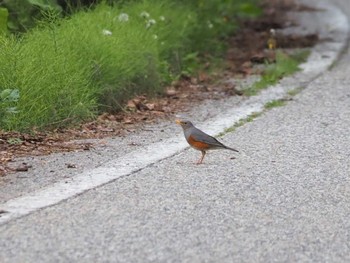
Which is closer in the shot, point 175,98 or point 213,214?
point 213,214

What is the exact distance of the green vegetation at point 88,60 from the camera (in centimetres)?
820

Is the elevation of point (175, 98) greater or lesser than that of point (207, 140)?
lesser

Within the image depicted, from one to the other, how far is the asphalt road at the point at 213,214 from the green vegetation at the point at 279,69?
3.02 metres

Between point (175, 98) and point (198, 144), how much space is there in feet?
10.5

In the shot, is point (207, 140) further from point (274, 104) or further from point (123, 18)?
point (123, 18)

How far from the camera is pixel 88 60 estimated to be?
363 inches

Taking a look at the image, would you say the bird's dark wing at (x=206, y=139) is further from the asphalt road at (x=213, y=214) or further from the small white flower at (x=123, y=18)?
the small white flower at (x=123, y=18)

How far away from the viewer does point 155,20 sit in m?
11.6

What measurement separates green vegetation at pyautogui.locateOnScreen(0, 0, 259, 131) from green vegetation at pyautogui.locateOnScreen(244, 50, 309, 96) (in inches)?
34.7

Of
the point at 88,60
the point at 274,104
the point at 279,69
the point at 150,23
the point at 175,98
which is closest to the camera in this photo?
the point at 88,60

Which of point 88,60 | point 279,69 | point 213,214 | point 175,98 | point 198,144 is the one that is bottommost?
point 279,69

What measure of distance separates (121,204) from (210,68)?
6.46 metres

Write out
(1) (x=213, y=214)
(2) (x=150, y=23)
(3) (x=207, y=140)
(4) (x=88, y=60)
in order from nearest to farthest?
(1) (x=213, y=214) < (3) (x=207, y=140) < (4) (x=88, y=60) < (2) (x=150, y=23)

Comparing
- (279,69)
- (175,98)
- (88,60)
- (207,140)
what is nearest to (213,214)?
(207,140)
